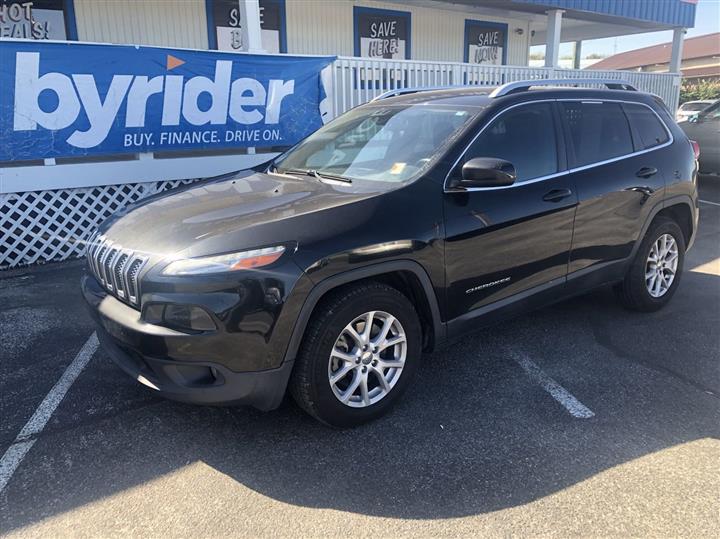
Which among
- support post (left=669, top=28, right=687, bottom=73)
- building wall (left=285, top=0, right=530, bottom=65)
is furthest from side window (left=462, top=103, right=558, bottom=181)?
support post (left=669, top=28, right=687, bottom=73)

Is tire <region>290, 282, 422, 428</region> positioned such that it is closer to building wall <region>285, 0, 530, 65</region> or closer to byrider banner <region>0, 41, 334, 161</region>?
byrider banner <region>0, 41, 334, 161</region>

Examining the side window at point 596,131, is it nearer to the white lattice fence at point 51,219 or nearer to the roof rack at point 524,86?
the roof rack at point 524,86

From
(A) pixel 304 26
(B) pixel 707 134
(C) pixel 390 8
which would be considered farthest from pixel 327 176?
(B) pixel 707 134

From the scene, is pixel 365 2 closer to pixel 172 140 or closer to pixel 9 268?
pixel 172 140

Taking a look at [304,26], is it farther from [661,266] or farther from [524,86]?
[661,266]

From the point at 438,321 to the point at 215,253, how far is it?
1.34 m

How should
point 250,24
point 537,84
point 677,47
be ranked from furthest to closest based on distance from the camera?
1. point 677,47
2. point 250,24
3. point 537,84

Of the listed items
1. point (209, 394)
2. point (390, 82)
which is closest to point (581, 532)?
point (209, 394)

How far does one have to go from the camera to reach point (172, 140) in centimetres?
703

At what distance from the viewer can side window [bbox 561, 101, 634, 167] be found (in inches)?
158

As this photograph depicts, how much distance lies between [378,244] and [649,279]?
2866mm

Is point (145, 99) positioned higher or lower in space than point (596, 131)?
higher

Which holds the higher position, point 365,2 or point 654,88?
point 365,2

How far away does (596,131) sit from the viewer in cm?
417
